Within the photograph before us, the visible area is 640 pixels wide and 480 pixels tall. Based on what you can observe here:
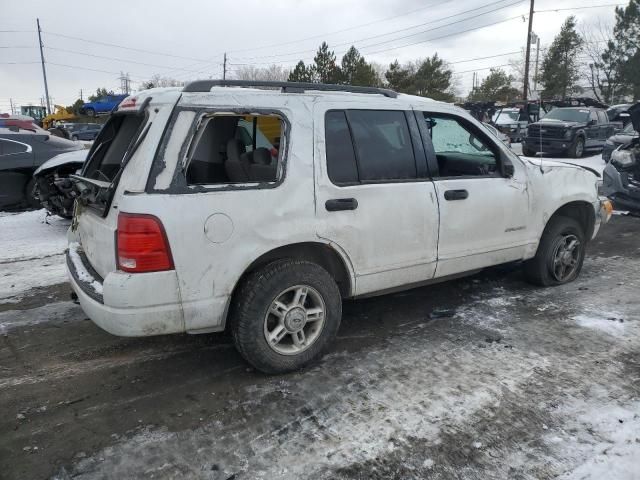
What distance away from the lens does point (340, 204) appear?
11.1ft

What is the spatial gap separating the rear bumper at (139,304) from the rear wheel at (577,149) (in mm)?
16965

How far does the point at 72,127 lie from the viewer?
35812mm

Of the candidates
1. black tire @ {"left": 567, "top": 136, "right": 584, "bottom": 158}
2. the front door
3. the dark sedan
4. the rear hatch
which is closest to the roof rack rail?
the rear hatch

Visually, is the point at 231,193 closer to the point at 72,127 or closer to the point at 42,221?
the point at 42,221

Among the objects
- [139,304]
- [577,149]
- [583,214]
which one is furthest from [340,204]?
[577,149]

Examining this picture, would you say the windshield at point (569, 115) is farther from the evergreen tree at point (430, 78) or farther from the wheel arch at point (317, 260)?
the evergreen tree at point (430, 78)

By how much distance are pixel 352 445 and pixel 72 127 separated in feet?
127

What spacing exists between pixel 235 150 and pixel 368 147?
982 mm

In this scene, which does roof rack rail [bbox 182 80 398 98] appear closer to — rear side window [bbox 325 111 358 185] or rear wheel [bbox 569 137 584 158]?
rear side window [bbox 325 111 358 185]

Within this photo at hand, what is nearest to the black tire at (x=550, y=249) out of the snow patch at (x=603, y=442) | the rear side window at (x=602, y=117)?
the snow patch at (x=603, y=442)

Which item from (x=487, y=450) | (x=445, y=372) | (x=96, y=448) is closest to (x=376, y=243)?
(x=445, y=372)

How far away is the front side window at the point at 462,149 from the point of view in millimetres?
4195

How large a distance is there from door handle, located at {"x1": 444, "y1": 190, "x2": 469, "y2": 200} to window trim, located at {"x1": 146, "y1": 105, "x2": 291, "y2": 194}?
4.54 feet

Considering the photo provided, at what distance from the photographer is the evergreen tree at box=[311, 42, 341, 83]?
39656mm
